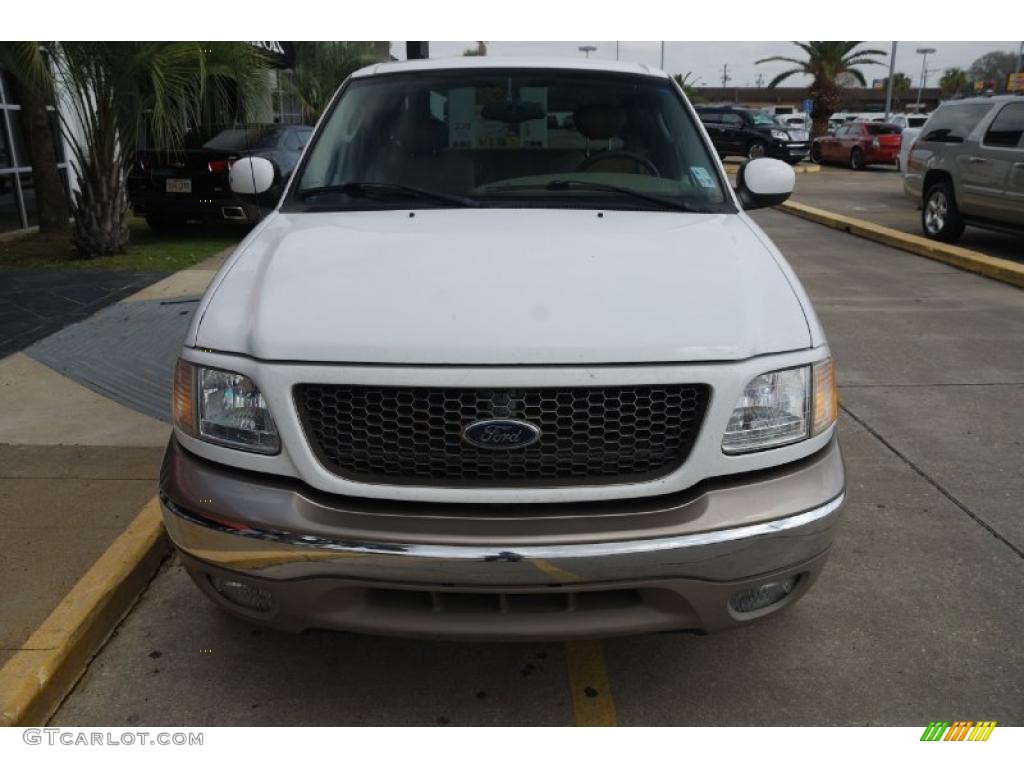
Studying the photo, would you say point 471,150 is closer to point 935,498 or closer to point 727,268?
point 727,268

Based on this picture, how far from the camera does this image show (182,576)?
11.2 feet

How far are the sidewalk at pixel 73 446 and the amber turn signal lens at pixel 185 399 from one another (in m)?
0.95

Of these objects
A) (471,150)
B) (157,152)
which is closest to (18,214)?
(157,152)

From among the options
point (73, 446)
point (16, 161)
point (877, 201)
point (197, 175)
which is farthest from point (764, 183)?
point (877, 201)

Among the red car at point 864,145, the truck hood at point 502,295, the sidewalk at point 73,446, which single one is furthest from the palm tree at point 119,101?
the red car at point 864,145

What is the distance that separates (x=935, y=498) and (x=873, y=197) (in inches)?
606

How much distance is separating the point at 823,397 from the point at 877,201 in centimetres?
1620

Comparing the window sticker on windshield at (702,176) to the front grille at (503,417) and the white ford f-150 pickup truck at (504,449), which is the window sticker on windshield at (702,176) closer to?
the white ford f-150 pickup truck at (504,449)

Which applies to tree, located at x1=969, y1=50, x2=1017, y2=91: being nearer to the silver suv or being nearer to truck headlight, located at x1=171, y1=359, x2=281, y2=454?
the silver suv

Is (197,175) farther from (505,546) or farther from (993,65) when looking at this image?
(993,65)

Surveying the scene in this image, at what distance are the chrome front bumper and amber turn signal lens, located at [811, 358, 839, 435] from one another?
0.17 meters

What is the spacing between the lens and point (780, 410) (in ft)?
7.91

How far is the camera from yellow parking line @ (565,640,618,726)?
8.70ft

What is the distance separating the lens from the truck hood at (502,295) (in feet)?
7.45
